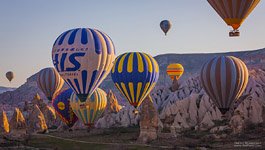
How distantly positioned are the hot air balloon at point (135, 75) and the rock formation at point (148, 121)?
199 cm

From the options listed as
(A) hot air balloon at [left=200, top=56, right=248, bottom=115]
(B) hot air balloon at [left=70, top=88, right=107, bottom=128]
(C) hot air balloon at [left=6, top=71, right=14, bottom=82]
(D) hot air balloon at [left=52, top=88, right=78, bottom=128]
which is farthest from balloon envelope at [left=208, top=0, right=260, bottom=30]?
(C) hot air balloon at [left=6, top=71, right=14, bottom=82]

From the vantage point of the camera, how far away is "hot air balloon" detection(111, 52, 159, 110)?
5212 centimetres

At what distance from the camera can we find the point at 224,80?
47.6 m

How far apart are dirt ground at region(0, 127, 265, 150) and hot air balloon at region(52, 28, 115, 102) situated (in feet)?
36.0

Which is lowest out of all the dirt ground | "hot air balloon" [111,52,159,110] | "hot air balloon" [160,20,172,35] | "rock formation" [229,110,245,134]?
the dirt ground

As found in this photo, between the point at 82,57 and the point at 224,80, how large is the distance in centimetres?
1522

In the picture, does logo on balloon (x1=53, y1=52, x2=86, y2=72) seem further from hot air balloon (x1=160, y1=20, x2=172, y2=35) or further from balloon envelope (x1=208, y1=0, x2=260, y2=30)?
hot air balloon (x1=160, y1=20, x2=172, y2=35)

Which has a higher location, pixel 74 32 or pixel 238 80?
pixel 74 32

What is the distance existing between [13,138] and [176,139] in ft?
75.3

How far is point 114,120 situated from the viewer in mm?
79312

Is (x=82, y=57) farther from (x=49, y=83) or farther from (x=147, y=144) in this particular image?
(x=49, y=83)

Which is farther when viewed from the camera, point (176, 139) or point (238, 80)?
point (176, 139)

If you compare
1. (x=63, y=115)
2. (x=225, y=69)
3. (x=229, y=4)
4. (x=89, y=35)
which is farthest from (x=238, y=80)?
(x=63, y=115)

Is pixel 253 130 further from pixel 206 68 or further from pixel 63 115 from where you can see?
pixel 63 115
